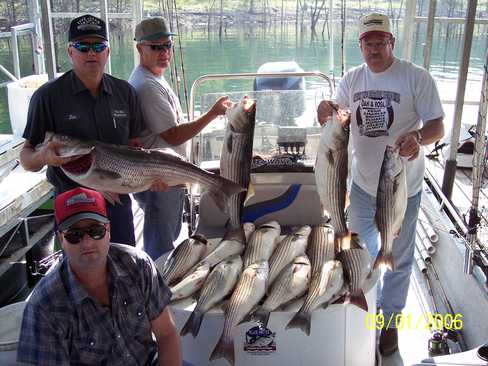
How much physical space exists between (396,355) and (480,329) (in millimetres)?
571

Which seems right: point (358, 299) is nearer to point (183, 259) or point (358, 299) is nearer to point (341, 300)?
point (341, 300)

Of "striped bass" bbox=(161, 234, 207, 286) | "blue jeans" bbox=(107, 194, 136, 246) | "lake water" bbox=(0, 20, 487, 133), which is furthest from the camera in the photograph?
"lake water" bbox=(0, 20, 487, 133)

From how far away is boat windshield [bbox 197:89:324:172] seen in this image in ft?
14.2

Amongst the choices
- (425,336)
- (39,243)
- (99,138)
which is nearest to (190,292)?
(99,138)

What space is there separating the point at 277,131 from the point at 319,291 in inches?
71.1

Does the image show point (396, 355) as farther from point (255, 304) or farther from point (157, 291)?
point (157, 291)

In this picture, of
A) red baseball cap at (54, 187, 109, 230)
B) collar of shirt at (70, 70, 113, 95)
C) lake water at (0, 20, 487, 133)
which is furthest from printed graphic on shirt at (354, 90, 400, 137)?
lake water at (0, 20, 487, 133)

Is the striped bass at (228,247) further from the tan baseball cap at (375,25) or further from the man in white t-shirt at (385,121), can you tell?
the tan baseball cap at (375,25)

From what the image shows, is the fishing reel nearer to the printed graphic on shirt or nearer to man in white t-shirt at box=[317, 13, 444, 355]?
man in white t-shirt at box=[317, 13, 444, 355]

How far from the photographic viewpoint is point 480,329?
366 centimetres

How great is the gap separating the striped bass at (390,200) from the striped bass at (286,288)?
473mm
